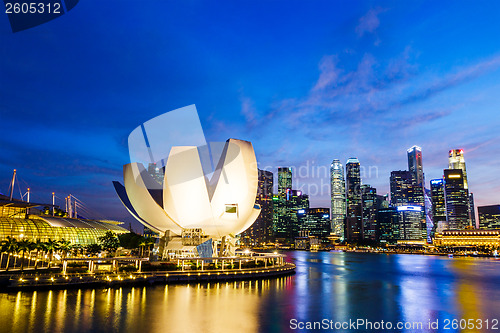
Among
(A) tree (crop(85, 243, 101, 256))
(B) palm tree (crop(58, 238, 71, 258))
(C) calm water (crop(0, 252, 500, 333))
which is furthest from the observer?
(A) tree (crop(85, 243, 101, 256))

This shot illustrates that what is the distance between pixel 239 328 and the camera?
16.5m

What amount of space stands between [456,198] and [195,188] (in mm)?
201500

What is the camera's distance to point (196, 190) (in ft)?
117

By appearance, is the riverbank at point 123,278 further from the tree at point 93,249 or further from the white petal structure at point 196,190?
the tree at point 93,249

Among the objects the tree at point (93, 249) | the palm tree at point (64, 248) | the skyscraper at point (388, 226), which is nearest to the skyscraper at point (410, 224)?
the skyscraper at point (388, 226)

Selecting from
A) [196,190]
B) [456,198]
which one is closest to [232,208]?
[196,190]

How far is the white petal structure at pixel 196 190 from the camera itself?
35.1m

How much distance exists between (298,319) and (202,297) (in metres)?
7.72

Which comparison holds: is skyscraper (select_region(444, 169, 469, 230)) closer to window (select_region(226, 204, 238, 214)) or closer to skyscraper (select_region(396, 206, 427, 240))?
skyscraper (select_region(396, 206, 427, 240))

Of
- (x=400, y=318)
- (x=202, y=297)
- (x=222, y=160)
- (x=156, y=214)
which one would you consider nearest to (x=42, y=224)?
(x=156, y=214)

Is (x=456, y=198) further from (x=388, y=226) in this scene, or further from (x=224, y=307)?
(x=224, y=307)

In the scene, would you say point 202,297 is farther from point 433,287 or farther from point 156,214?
point 433,287

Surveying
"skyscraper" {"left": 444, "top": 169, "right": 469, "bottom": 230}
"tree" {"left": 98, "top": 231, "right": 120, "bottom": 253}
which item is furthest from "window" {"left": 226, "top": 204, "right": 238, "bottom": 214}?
"skyscraper" {"left": 444, "top": 169, "right": 469, "bottom": 230}

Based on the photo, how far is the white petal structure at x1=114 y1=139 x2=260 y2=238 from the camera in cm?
3512
